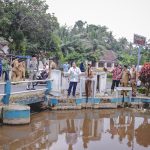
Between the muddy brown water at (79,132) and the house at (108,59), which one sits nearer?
the muddy brown water at (79,132)

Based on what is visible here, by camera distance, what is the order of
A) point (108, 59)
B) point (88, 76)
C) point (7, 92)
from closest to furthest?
point (7, 92) → point (88, 76) → point (108, 59)

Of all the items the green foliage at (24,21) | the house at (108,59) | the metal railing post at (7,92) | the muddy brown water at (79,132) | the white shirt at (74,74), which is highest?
the green foliage at (24,21)

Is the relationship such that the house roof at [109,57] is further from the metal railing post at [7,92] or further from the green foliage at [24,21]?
the metal railing post at [7,92]

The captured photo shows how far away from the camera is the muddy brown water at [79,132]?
29.0ft

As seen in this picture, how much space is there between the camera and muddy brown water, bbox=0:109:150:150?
8.84m

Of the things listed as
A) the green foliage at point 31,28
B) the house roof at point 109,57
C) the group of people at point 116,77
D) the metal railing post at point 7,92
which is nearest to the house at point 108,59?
→ the house roof at point 109,57

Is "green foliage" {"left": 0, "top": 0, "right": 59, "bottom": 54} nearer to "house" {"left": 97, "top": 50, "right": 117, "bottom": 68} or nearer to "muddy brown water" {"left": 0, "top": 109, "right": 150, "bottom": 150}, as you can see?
"muddy brown water" {"left": 0, "top": 109, "right": 150, "bottom": 150}

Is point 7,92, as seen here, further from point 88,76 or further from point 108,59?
point 108,59

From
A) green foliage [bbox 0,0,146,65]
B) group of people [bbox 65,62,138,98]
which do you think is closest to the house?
green foliage [bbox 0,0,146,65]

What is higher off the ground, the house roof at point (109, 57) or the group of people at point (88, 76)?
the house roof at point (109, 57)

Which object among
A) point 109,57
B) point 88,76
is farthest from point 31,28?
point 109,57

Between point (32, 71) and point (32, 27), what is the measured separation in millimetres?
10892

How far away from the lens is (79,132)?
1052cm

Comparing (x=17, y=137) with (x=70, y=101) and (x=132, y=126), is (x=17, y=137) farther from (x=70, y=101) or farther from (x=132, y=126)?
(x=70, y=101)
